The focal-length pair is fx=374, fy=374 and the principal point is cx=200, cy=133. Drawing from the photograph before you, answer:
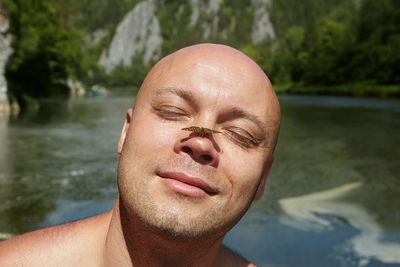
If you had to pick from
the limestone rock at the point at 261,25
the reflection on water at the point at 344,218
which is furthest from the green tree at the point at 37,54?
the limestone rock at the point at 261,25

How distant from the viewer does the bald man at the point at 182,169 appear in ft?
5.29

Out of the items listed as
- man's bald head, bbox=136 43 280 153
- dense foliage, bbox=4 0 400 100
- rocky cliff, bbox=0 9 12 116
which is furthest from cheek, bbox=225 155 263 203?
rocky cliff, bbox=0 9 12 116

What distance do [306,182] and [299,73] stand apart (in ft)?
229

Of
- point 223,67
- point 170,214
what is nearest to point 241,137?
point 223,67

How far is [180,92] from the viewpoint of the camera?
1816mm

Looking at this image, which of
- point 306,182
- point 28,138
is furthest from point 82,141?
point 306,182

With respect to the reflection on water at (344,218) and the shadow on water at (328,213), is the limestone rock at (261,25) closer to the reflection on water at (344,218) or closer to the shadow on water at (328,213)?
the shadow on water at (328,213)

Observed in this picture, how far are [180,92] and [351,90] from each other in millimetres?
54062

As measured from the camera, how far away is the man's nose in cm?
163

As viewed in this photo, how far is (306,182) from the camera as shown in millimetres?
6996

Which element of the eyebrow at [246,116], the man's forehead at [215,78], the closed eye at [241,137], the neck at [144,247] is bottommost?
the neck at [144,247]

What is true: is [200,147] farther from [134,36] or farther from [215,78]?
[134,36]

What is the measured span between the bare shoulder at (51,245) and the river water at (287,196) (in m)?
2.23

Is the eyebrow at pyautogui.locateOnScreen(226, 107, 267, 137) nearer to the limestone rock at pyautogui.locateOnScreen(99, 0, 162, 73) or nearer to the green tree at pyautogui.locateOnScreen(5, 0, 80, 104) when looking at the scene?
the green tree at pyautogui.locateOnScreen(5, 0, 80, 104)
